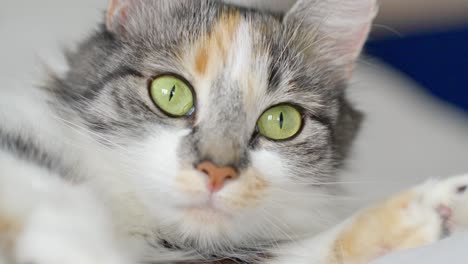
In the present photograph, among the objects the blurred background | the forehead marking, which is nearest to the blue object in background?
the blurred background

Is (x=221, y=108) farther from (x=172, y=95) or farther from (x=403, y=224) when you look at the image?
(x=403, y=224)

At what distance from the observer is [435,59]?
2682 mm

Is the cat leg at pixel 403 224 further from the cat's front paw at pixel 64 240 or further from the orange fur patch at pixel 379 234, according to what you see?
the cat's front paw at pixel 64 240

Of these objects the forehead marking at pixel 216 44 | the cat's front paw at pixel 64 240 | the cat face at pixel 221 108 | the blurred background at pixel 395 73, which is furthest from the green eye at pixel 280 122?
the cat's front paw at pixel 64 240

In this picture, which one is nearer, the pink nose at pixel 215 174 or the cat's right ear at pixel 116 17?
the pink nose at pixel 215 174

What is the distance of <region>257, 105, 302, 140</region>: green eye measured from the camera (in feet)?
3.74

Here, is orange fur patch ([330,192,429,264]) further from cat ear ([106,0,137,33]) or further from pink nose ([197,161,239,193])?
cat ear ([106,0,137,33])

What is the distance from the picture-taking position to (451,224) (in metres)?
0.93

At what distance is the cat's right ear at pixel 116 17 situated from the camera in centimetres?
125

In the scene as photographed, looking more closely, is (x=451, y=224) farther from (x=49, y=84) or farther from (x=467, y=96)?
(x=467, y=96)

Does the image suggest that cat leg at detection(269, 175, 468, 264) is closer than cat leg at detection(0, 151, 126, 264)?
No

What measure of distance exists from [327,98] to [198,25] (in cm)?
30

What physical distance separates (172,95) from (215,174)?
22 centimetres

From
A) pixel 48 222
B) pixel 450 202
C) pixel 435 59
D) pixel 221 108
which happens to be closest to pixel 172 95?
pixel 221 108
